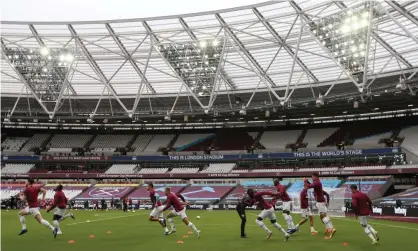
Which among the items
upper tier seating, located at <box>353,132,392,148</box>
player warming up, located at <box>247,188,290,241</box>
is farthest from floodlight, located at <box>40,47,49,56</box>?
upper tier seating, located at <box>353,132,392,148</box>

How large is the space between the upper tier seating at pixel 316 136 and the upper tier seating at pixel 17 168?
41673mm

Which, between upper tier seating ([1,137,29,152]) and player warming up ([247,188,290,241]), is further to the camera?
upper tier seating ([1,137,29,152])

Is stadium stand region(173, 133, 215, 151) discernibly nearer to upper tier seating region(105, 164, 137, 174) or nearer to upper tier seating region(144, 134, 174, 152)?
upper tier seating region(144, 134, 174, 152)

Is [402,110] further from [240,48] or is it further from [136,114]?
[136,114]

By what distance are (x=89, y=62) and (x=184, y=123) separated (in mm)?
24348

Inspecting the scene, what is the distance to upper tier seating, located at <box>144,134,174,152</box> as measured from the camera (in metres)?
64.4

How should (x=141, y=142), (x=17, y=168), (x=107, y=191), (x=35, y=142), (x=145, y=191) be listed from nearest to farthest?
(x=145, y=191), (x=107, y=191), (x=17, y=168), (x=141, y=142), (x=35, y=142)

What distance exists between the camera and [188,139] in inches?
2554

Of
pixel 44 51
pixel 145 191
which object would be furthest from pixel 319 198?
pixel 145 191

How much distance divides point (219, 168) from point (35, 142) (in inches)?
1265

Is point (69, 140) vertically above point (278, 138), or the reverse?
point (69, 140)

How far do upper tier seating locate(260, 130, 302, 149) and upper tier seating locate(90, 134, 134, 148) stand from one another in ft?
72.6

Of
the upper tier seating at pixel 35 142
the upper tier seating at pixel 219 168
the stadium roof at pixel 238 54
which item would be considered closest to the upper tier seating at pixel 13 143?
the upper tier seating at pixel 35 142

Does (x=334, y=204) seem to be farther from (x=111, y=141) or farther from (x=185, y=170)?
(x=111, y=141)
